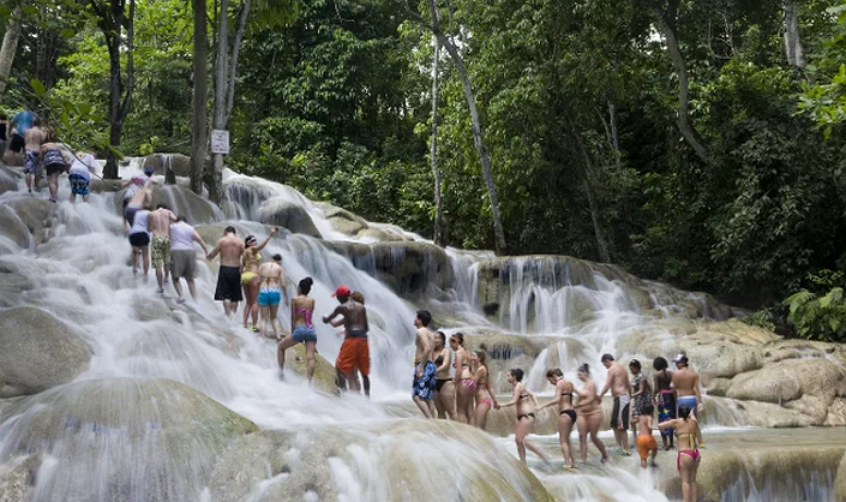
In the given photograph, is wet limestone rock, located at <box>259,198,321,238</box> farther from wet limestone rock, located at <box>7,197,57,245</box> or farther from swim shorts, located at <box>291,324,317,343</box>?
swim shorts, located at <box>291,324,317,343</box>

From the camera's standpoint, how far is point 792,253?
22141mm

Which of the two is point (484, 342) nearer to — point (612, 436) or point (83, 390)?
point (612, 436)

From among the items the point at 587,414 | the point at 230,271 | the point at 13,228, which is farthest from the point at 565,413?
the point at 13,228

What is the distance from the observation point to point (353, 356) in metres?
12.9

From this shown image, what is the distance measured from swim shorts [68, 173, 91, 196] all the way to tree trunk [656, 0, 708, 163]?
13.6 metres

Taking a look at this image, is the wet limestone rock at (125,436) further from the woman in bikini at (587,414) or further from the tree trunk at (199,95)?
the tree trunk at (199,95)

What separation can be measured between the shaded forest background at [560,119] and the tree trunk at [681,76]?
0.16 ft

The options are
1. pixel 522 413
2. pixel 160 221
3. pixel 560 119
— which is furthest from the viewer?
pixel 560 119

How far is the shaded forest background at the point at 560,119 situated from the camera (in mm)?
22422

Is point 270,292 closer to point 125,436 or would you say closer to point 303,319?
point 303,319

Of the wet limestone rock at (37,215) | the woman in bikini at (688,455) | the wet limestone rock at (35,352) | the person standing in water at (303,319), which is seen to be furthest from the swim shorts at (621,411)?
the wet limestone rock at (37,215)

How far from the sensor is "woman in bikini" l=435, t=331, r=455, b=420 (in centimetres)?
1216

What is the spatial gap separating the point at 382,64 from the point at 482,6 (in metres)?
8.65

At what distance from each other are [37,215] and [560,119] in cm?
1455
